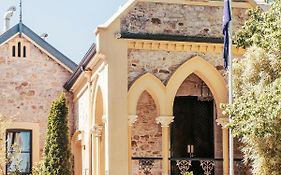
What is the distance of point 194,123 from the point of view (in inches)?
1015

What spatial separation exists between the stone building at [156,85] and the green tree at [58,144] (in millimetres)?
866

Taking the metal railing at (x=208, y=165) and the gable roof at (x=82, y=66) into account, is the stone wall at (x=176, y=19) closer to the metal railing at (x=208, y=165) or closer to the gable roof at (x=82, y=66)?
the gable roof at (x=82, y=66)

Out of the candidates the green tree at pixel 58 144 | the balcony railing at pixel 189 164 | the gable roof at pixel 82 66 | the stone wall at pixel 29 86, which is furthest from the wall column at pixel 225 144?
the stone wall at pixel 29 86

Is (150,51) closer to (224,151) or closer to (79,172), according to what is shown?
(224,151)

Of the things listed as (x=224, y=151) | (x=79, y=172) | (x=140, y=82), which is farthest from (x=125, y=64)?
(x=79, y=172)

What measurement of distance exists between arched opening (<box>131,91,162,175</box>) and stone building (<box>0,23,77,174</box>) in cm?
661

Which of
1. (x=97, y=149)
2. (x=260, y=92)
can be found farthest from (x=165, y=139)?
(x=260, y=92)

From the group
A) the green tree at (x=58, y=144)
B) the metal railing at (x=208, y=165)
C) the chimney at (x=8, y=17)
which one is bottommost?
the metal railing at (x=208, y=165)

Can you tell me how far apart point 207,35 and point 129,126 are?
3.93 meters

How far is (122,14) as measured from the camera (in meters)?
22.9

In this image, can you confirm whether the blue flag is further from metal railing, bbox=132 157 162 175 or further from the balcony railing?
metal railing, bbox=132 157 162 175

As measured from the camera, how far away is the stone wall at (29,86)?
2975 cm

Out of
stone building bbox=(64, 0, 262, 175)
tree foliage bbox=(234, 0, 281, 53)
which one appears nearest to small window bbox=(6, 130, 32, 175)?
stone building bbox=(64, 0, 262, 175)

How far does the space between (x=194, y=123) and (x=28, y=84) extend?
779 cm
